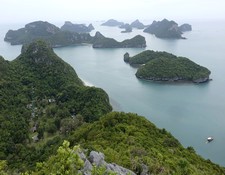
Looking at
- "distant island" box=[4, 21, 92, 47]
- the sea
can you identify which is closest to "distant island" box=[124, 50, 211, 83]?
the sea

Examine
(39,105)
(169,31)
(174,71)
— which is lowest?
(39,105)

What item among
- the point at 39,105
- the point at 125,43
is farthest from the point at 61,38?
the point at 39,105

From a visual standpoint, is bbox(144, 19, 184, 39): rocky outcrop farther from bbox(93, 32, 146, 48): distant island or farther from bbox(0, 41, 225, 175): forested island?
bbox(0, 41, 225, 175): forested island

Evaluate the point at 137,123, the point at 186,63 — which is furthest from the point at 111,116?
the point at 186,63

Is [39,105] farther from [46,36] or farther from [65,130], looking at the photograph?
[46,36]

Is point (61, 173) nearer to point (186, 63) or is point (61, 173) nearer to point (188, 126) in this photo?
point (188, 126)

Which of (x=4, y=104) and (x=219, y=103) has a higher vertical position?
(x=4, y=104)
